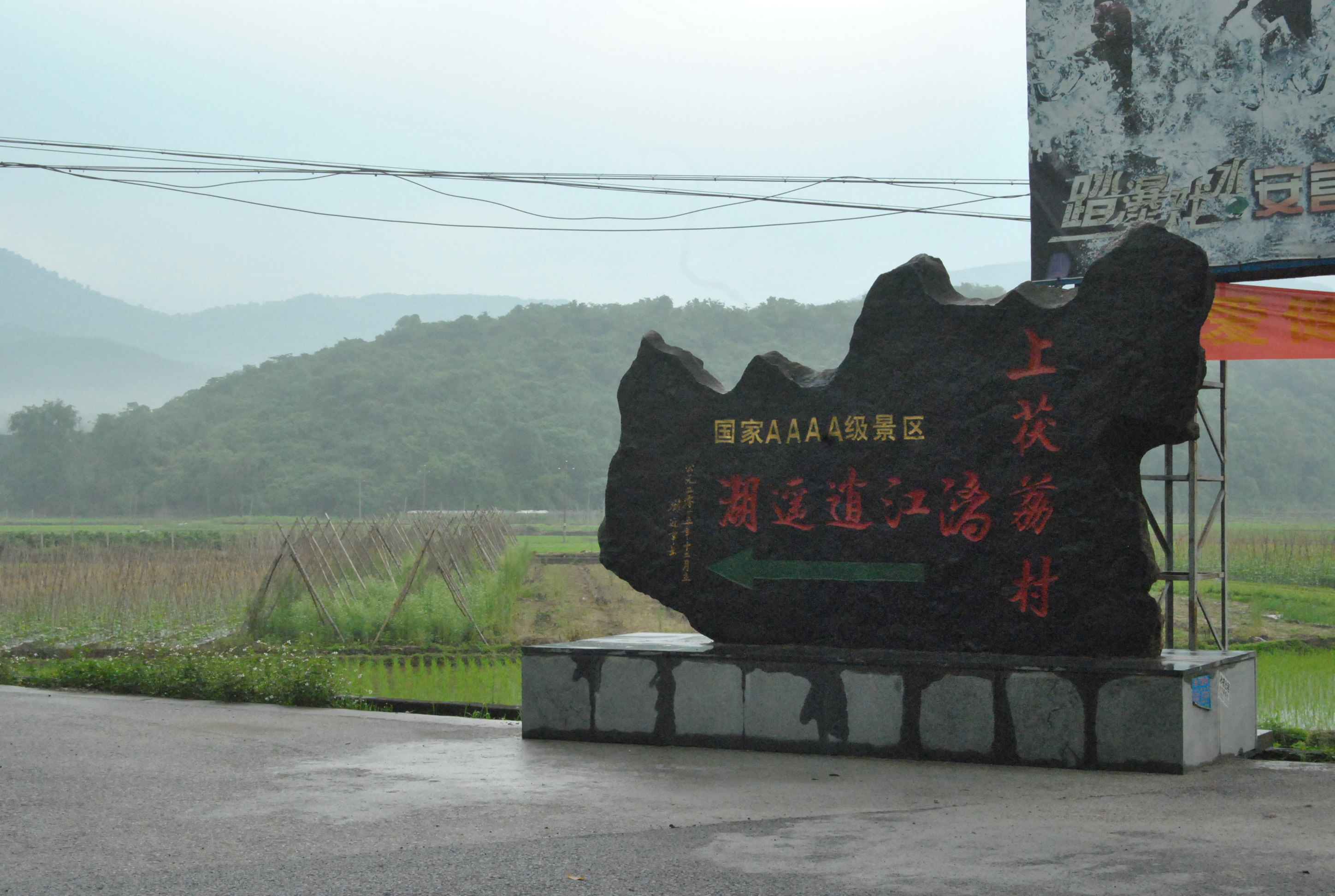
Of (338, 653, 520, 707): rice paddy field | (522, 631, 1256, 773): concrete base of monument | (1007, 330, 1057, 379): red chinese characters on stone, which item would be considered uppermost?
(1007, 330, 1057, 379): red chinese characters on stone

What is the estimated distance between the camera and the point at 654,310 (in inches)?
2498

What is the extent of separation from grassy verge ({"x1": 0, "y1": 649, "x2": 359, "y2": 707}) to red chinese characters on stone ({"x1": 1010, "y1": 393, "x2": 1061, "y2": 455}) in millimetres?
4378

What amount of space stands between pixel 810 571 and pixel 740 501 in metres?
0.49

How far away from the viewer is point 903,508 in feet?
18.9

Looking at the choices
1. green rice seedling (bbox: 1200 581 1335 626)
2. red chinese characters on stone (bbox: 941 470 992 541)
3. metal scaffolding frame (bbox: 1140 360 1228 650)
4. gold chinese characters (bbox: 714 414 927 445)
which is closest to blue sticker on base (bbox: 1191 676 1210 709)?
metal scaffolding frame (bbox: 1140 360 1228 650)

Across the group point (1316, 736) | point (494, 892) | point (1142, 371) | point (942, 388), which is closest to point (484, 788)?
point (494, 892)

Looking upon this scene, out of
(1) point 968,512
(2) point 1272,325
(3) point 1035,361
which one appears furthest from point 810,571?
(2) point 1272,325

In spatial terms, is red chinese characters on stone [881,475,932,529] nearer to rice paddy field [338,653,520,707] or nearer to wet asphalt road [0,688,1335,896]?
wet asphalt road [0,688,1335,896]

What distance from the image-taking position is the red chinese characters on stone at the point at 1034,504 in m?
5.48

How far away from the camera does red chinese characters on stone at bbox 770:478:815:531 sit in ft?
19.6

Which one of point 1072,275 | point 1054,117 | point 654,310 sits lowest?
point 1072,275

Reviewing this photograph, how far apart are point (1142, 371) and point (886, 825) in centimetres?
229

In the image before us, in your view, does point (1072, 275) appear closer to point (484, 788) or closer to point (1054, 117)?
point (1054, 117)

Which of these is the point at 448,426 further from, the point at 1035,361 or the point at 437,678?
the point at 1035,361
